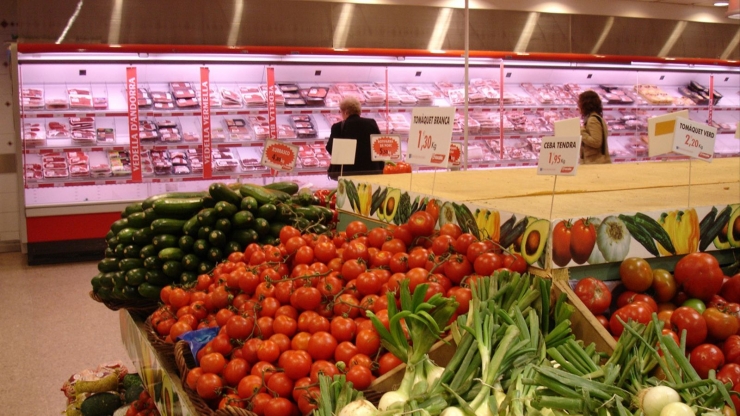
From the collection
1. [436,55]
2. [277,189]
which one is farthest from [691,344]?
[436,55]

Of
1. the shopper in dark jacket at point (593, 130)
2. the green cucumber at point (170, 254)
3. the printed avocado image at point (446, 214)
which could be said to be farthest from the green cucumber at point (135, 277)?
the shopper in dark jacket at point (593, 130)

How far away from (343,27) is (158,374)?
20.2 ft

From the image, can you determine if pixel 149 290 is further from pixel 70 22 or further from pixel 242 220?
pixel 70 22

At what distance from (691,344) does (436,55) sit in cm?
662

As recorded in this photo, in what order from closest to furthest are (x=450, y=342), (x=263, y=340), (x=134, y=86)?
(x=450, y=342), (x=263, y=340), (x=134, y=86)

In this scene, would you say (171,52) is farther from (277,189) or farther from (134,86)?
(277,189)

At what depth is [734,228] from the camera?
231 cm

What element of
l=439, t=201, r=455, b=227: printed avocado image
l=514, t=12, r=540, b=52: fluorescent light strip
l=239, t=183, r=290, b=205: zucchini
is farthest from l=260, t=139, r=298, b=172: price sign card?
l=514, t=12, r=540, b=52: fluorescent light strip

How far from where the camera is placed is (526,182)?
3129mm

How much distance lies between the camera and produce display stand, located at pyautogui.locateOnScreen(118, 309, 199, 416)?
2.18 meters

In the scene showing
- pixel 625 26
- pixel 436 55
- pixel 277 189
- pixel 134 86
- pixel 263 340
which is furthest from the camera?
pixel 625 26

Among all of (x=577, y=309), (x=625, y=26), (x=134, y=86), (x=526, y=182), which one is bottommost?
(x=577, y=309)

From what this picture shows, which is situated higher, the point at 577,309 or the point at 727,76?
the point at 727,76

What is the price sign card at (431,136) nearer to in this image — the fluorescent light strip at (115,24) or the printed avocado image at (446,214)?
the printed avocado image at (446,214)
